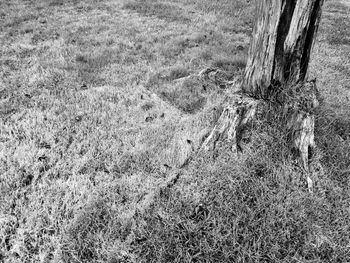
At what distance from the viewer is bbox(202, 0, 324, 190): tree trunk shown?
3164 mm

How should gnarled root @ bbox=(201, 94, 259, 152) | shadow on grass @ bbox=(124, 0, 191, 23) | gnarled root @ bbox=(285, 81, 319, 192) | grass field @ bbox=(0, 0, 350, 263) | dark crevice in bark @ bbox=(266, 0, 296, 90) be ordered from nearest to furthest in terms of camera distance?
grass field @ bbox=(0, 0, 350, 263) < dark crevice in bark @ bbox=(266, 0, 296, 90) < gnarled root @ bbox=(285, 81, 319, 192) < gnarled root @ bbox=(201, 94, 259, 152) < shadow on grass @ bbox=(124, 0, 191, 23)

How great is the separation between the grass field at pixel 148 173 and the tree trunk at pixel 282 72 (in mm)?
244

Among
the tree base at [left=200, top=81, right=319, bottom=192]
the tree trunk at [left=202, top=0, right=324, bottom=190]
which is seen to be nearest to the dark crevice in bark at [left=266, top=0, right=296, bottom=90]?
the tree trunk at [left=202, top=0, right=324, bottom=190]

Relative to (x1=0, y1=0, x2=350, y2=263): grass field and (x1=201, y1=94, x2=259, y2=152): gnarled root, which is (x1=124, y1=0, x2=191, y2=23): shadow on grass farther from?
(x1=201, y1=94, x2=259, y2=152): gnarled root

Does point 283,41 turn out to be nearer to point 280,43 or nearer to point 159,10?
point 280,43

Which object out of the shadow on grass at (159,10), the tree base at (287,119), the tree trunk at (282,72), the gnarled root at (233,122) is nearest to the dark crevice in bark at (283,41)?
the tree trunk at (282,72)

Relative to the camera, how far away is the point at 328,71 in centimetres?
702

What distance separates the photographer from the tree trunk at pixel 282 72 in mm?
3164

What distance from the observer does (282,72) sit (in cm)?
342

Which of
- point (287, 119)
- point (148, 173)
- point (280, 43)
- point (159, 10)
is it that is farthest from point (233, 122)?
point (159, 10)

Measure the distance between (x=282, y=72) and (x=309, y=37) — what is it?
51 cm

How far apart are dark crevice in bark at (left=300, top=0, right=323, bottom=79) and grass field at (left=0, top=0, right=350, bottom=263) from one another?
914 millimetres

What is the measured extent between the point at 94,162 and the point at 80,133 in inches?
32.2

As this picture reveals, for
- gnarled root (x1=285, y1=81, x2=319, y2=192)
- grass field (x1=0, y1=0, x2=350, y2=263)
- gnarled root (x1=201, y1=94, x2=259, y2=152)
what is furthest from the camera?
gnarled root (x1=201, y1=94, x2=259, y2=152)
